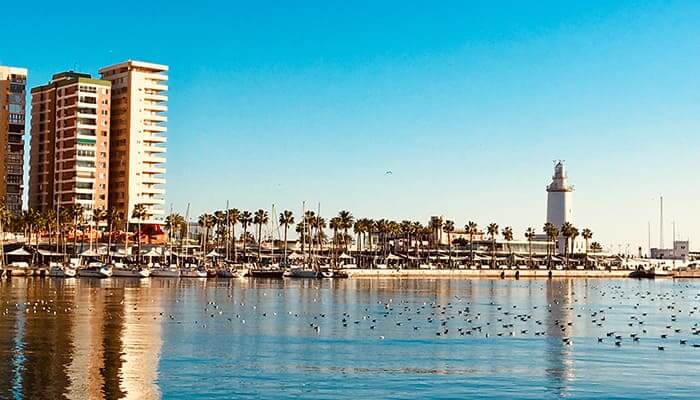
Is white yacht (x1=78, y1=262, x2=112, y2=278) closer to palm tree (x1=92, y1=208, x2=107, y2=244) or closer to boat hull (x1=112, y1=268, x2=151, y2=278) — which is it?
boat hull (x1=112, y1=268, x2=151, y2=278)

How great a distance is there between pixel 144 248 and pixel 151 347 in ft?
464

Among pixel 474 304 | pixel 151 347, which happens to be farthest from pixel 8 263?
pixel 151 347

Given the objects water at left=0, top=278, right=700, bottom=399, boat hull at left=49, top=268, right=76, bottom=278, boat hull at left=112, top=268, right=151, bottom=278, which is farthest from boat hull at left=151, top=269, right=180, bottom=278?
water at left=0, top=278, right=700, bottom=399

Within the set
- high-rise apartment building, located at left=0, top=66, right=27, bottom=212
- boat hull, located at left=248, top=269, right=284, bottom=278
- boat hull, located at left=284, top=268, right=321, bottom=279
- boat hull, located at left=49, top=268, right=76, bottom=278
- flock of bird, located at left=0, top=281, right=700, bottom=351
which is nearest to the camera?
flock of bird, located at left=0, top=281, right=700, bottom=351

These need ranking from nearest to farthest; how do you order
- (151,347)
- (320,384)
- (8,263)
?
(320,384), (151,347), (8,263)

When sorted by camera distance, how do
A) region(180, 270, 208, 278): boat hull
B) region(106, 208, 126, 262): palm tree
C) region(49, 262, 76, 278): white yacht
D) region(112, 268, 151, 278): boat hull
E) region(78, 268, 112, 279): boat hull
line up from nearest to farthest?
region(49, 262, 76, 278): white yacht
region(78, 268, 112, 279): boat hull
region(112, 268, 151, 278): boat hull
region(180, 270, 208, 278): boat hull
region(106, 208, 126, 262): palm tree

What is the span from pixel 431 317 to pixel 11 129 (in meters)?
142

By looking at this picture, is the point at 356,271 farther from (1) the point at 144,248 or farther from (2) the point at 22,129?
(2) the point at 22,129

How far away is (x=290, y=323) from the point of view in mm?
66812

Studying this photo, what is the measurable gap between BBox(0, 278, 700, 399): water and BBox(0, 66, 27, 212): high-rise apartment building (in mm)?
117785

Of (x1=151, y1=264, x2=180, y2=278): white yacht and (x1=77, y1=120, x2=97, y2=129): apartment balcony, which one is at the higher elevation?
(x1=77, y1=120, x2=97, y2=129): apartment balcony

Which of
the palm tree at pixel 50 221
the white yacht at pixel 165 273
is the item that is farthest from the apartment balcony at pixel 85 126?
the white yacht at pixel 165 273

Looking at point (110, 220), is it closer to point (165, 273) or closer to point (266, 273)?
point (165, 273)

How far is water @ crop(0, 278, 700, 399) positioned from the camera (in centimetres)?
3722
